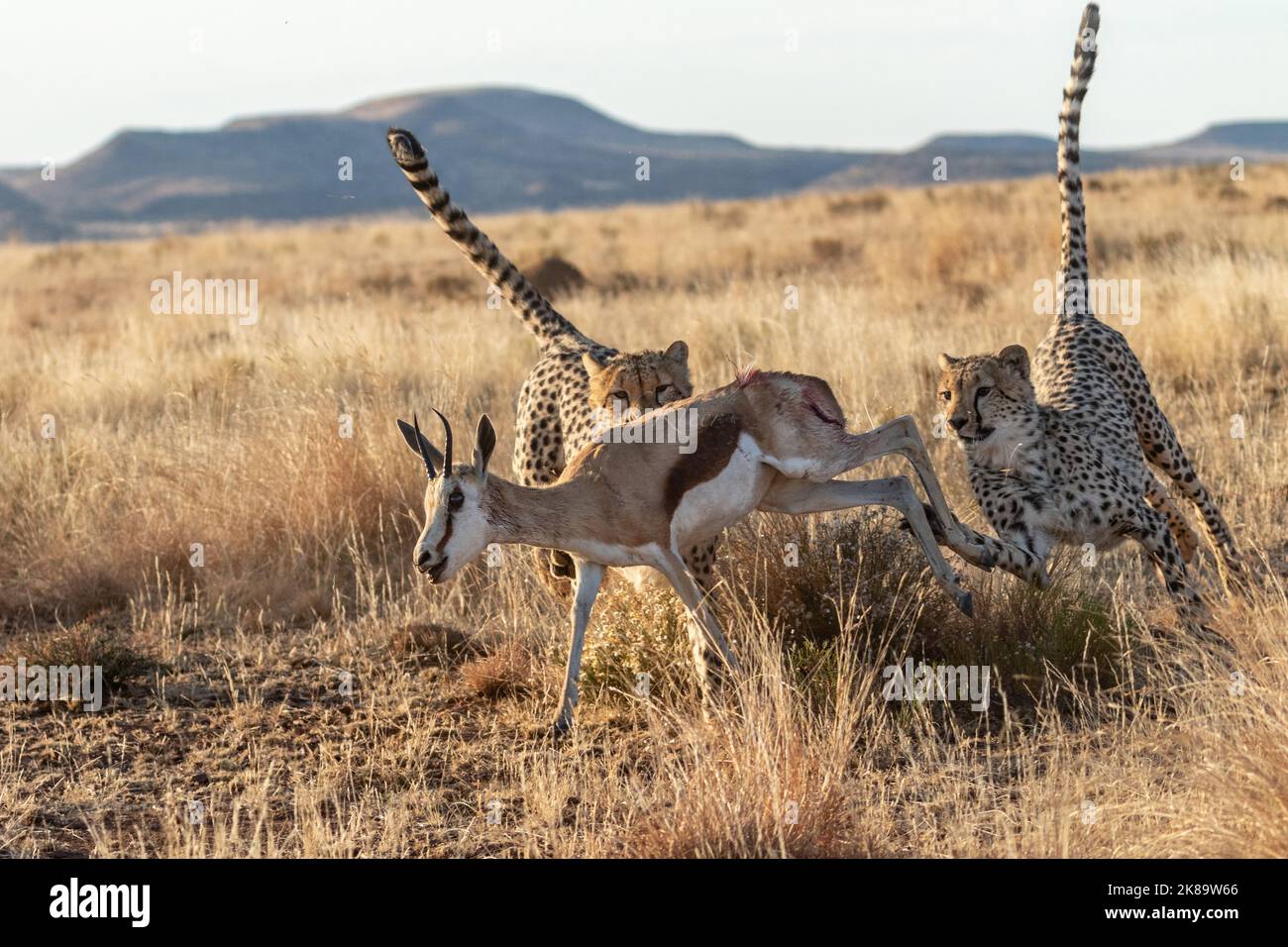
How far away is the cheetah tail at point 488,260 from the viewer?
6137 millimetres

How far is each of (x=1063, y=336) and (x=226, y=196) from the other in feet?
422

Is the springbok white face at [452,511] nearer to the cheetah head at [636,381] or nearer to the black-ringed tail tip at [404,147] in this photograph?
the cheetah head at [636,381]

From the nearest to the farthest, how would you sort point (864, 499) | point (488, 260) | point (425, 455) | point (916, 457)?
1. point (425, 455)
2. point (864, 499)
3. point (916, 457)
4. point (488, 260)

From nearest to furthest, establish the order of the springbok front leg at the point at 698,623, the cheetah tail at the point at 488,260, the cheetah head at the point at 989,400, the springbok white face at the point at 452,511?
the springbok white face at the point at 452,511 < the springbok front leg at the point at 698,623 < the cheetah head at the point at 989,400 < the cheetah tail at the point at 488,260

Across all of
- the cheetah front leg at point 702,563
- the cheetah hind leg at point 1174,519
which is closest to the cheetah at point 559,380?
the cheetah front leg at point 702,563

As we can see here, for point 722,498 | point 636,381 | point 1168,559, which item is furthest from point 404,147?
point 1168,559

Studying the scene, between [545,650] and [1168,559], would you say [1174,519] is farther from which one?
[545,650]

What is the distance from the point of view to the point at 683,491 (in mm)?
4543

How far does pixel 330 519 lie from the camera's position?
7.44 m

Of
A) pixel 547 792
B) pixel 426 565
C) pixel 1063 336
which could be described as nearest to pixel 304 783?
pixel 547 792

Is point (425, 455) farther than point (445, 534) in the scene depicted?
Yes

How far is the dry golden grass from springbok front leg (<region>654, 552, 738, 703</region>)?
0.10m

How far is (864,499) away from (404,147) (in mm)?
2349
